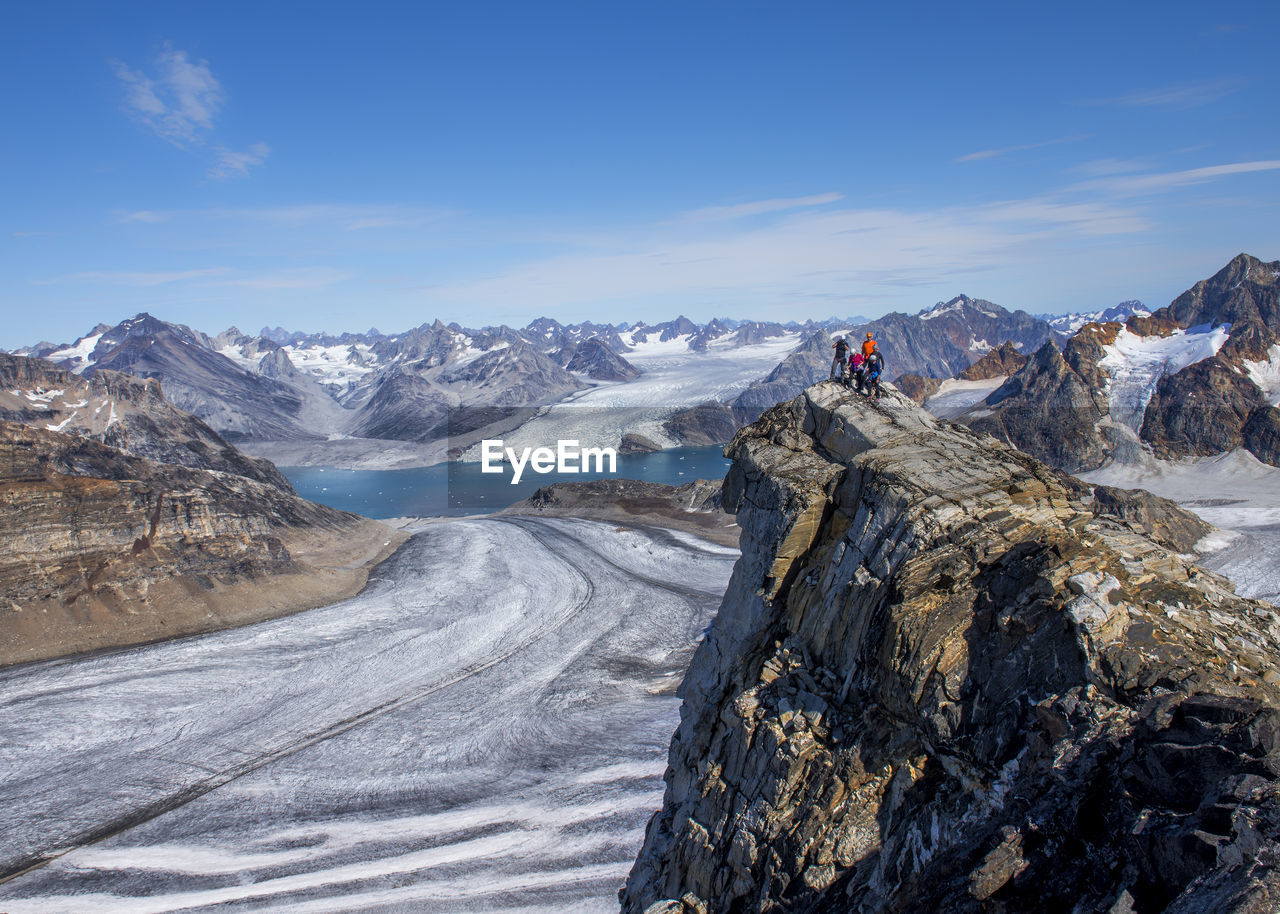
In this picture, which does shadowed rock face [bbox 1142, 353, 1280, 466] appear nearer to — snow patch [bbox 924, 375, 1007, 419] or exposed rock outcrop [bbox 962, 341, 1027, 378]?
snow patch [bbox 924, 375, 1007, 419]

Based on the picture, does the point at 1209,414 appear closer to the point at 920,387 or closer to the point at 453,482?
the point at 920,387

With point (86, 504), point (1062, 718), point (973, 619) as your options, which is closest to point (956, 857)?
point (1062, 718)

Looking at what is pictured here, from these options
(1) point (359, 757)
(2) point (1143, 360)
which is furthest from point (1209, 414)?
(1) point (359, 757)

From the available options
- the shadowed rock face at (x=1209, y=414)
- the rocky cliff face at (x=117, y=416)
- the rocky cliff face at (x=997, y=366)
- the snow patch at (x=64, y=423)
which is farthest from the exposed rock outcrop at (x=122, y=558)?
the rocky cliff face at (x=997, y=366)

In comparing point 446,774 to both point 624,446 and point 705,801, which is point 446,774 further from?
point 624,446

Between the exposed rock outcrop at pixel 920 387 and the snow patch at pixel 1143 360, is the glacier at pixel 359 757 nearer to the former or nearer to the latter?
the snow patch at pixel 1143 360

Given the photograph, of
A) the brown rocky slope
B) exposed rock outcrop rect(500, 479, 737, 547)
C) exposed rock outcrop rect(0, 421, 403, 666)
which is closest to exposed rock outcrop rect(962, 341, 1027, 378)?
exposed rock outcrop rect(500, 479, 737, 547)
